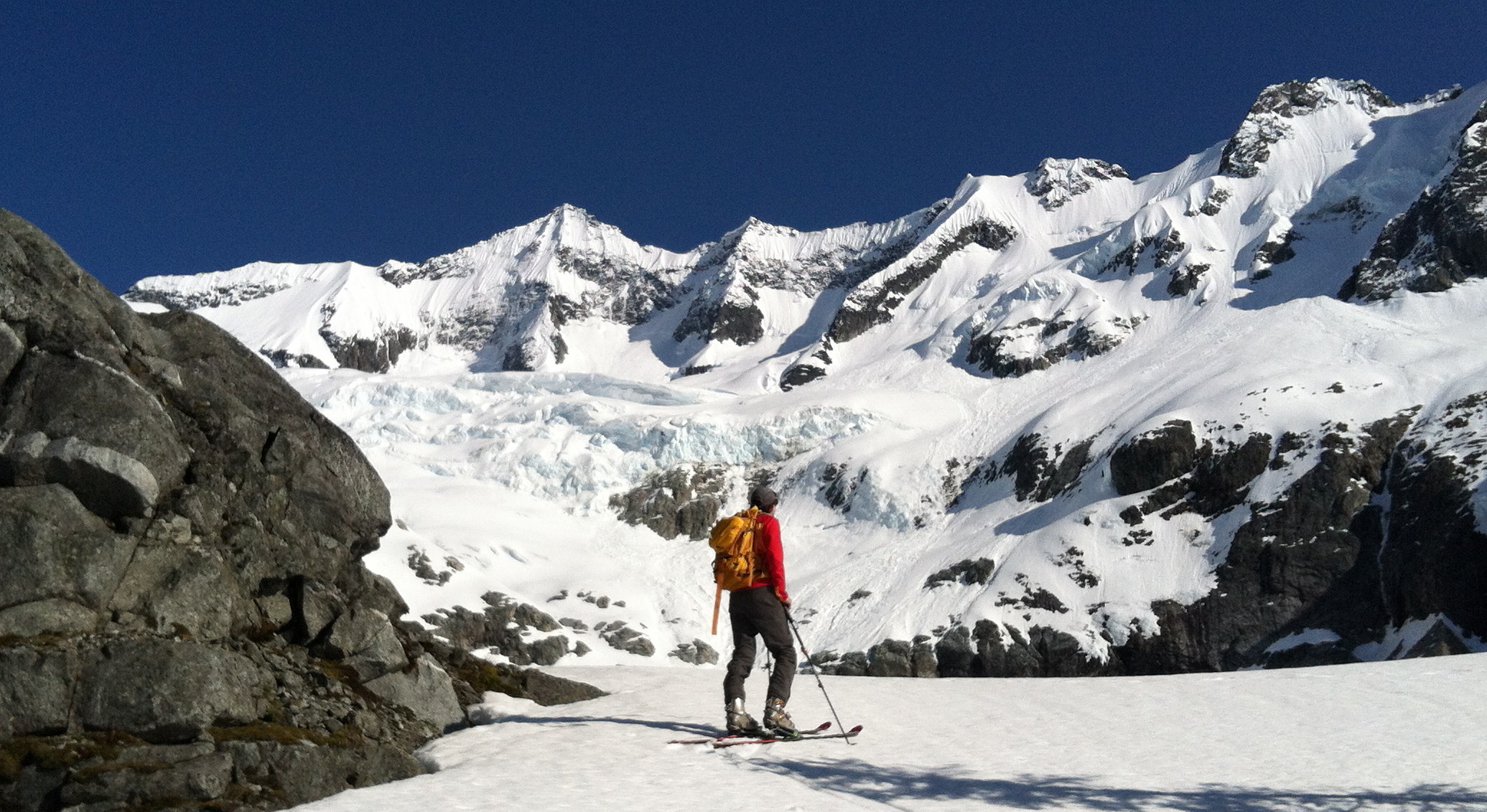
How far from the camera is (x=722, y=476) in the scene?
91250 mm

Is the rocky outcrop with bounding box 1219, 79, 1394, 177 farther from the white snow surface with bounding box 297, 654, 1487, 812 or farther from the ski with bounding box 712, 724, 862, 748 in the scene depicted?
the ski with bounding box 712, 724, 862, 748

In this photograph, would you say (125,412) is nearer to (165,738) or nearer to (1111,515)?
(165,738)

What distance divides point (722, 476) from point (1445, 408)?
5193 centimetres

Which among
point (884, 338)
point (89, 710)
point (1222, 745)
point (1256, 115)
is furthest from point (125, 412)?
point (1256, 115)

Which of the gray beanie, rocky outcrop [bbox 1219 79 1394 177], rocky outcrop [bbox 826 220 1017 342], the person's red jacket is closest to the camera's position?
the person's red jacket

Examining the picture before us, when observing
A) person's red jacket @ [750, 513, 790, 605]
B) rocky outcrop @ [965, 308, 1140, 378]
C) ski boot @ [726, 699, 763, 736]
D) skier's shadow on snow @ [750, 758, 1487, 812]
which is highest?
rocky outcrop @ [965, 308, 1140, 378]

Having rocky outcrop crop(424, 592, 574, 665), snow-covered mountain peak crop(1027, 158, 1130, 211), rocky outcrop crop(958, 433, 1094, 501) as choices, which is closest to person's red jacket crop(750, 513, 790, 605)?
rocky outcrop crop(424, 592, 574, 665)

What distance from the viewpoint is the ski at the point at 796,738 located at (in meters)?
11.5

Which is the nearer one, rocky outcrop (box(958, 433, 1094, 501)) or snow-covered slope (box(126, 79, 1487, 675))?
snow-covered slope (box(126, 79, 1487, 675))

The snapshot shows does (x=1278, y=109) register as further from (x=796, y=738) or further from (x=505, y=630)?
(x=796, y=738)

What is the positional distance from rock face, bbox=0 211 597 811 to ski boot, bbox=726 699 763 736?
340 centimetres

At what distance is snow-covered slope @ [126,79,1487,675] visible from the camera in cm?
5706

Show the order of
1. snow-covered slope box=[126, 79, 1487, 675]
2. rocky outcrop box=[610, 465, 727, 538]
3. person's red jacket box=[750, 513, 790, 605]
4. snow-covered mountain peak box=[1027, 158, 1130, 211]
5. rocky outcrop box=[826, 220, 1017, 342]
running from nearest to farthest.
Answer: person's red jacket box=[750, 513, 790, 605], snow-covered slope box=[126, 79, 1487, 675], rocky outcrop box=[610, 465, 727, 538], rocky outcrop box=[826, 220, 1017, 342], snow-covered mountain peak box=[1027, 158, 1130, 211]

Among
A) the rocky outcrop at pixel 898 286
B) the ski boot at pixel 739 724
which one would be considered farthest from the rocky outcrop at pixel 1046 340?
the ski boot at pixel 739 724
